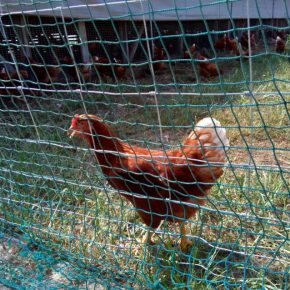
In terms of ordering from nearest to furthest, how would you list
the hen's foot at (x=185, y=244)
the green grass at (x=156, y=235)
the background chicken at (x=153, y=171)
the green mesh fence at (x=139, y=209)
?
the green mesh fence at (x=139, y=209) < the green grass at (x=156, y=235) < the background chicken at (x=153, y=171) < the hen's foot at (x=185, y=244)

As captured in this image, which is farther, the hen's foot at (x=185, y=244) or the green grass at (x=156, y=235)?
the hen's foot at (x=185, y=244)

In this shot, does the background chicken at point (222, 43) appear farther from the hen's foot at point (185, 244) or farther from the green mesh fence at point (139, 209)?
the hen's foot at point (185, 244)

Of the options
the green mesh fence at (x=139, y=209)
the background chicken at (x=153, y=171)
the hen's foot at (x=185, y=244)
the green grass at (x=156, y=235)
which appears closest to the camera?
the green mesh fence at (x=139, y=209)

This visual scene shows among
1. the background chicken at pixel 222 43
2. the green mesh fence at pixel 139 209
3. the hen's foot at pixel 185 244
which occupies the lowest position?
the background chicken at pixel 222 43

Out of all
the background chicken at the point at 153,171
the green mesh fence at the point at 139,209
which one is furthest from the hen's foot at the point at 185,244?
the background chicken at the point at 153,171

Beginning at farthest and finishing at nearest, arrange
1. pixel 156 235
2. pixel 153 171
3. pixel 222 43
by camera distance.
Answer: pixel 222 43
pixel 156 235
pixel 153 171

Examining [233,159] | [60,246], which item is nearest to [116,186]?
[60,246]

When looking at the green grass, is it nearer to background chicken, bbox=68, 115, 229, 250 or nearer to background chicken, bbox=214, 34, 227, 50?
background chicken, bbox=68, 115, 229, 250

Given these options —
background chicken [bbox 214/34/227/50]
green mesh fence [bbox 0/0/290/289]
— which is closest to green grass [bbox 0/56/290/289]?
green mesh fence [bbox 0/0/290/289]

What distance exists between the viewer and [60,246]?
2.22m

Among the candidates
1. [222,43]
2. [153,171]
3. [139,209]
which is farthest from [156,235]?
[222,43]

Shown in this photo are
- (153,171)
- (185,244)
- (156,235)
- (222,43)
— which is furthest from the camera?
(222,43)

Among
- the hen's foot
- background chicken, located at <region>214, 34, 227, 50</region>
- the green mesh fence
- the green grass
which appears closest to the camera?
the green mesh fence

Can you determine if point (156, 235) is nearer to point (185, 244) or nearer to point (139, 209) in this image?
point (185, 244)
